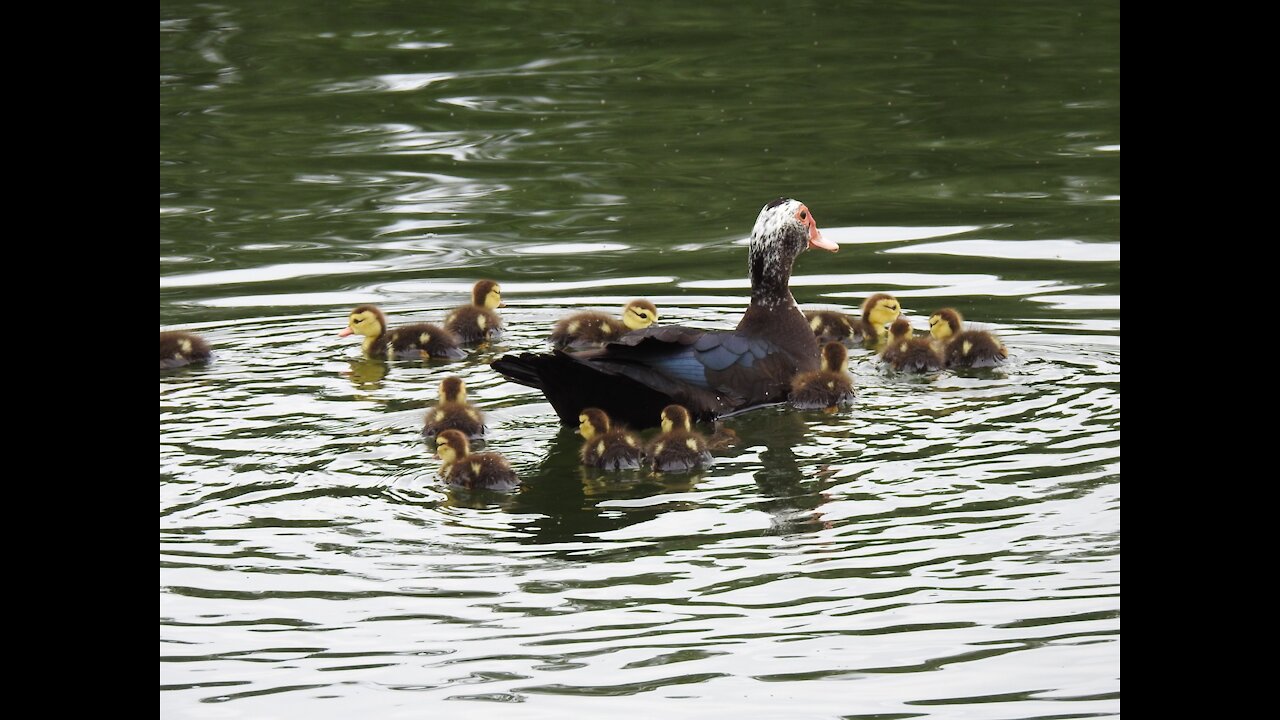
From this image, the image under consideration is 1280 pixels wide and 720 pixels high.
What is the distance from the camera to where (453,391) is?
797 cm

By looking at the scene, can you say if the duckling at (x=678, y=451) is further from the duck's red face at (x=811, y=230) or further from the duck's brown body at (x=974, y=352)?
the duck's red face at (x=811, y=230)

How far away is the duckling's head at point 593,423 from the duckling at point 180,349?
7.70 feet

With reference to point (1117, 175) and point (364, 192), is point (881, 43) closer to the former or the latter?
point (1117, 175)

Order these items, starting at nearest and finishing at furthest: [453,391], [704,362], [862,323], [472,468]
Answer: [472,468]
[453,391]
[704,362]
[862,323]

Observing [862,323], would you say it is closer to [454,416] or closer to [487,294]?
[487,294]

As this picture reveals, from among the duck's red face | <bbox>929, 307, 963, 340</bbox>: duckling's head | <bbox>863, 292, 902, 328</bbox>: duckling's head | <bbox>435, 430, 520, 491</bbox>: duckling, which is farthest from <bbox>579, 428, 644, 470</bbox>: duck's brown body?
<bbox>863, 292, 902, 328</bbox>: duckling's head

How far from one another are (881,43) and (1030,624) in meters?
11.3

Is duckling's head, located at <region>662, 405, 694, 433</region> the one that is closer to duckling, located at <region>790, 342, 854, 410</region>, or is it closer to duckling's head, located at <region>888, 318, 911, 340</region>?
duckling, located at <region>790, 342, 854, 410</region>

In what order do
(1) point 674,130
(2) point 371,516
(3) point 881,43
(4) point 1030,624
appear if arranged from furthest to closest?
(3) point 881,43
(1) point 674,130
(2) point 371,516
(4) point 1030,624

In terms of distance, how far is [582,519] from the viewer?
676cm

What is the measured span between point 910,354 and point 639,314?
4.66 feet

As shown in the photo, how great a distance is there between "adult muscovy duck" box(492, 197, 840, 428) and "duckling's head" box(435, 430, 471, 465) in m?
0.62

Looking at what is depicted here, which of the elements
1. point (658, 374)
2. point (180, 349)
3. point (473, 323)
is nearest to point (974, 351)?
point (658, 374)
